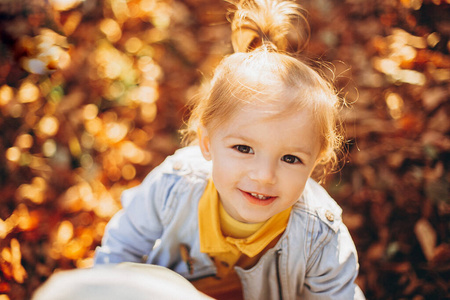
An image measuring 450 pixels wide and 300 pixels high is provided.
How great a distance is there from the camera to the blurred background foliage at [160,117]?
151 cm

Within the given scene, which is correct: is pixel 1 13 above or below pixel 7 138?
above

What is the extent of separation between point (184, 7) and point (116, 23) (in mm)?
401

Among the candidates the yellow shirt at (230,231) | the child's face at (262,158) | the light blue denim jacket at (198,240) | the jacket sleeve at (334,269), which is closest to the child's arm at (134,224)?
the light blue denim jacket at (198,240)

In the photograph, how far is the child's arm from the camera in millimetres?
1173

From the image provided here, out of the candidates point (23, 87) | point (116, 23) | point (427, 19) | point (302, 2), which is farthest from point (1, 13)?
point (427, 19)

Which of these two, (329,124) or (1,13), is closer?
(329,124)

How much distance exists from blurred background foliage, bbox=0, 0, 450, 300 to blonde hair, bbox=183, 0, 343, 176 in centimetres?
74

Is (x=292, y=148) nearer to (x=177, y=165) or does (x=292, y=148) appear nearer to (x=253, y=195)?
(x=253, y=195)

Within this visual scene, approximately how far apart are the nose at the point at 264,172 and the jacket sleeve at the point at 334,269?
0.33 metres

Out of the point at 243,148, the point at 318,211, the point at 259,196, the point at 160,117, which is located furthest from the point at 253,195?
the point at 160,117

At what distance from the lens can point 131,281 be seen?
1.85 ft

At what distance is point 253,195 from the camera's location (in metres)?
0.95

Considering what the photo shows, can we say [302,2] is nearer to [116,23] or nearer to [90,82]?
[116,23]

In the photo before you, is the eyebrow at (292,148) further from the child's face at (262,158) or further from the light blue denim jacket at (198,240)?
the light blue denim jacket at (198,240)
